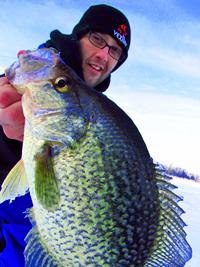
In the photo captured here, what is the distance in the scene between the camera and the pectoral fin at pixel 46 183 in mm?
1092

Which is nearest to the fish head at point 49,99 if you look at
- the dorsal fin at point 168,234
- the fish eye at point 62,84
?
the fish eye at point 62,84

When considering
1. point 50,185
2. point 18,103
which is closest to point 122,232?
point 50,185

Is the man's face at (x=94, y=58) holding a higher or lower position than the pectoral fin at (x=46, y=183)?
higher

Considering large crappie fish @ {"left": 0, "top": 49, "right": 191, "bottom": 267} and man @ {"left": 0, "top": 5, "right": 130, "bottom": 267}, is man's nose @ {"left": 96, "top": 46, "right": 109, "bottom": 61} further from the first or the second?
large crappie fish @ {"left": 0, "top": 49, "right": 191, "bottom": 267}

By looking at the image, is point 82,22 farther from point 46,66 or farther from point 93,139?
point 93,139

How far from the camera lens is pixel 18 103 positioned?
1.26 meters

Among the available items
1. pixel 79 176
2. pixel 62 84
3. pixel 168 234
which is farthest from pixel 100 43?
pixel 168 234

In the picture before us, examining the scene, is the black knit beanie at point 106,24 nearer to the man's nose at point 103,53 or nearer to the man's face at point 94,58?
the man's face at point 94,58

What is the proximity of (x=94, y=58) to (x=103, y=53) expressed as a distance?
0.44 feet

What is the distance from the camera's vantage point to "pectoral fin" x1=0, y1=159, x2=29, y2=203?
1238mm

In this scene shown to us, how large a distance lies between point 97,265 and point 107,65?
2.40 meters

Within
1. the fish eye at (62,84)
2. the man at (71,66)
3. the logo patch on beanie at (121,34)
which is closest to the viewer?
the fish eye at (62,84)

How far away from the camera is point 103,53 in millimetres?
2559

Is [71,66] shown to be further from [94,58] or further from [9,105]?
[9,105]
